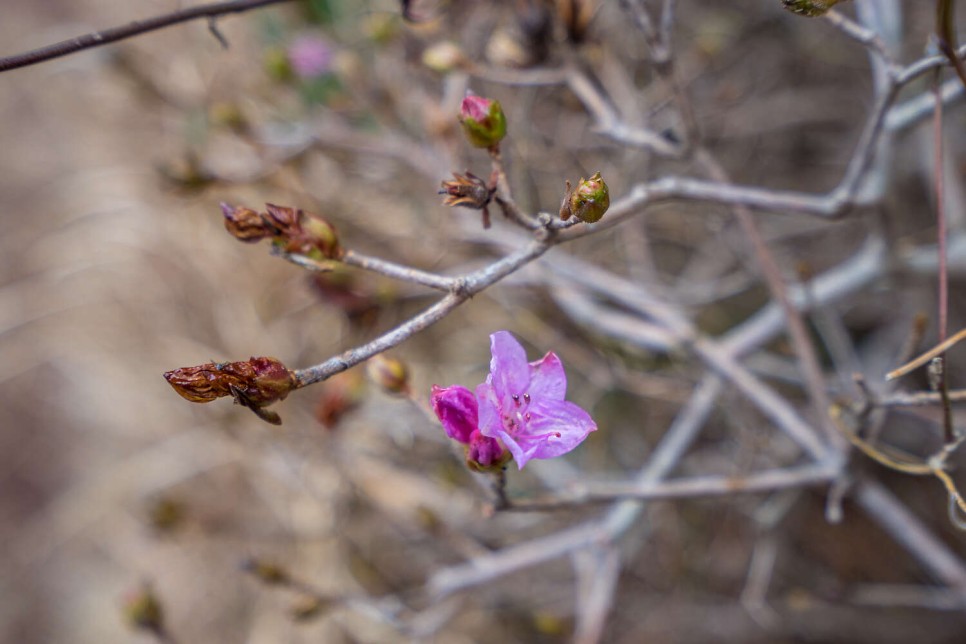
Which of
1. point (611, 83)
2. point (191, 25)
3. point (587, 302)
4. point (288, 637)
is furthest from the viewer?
point (191, 25)

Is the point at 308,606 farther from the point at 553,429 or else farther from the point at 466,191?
the point at 466,191

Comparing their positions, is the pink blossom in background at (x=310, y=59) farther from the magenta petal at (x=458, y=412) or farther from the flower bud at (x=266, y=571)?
the magenta petal at (x=458, y=412)

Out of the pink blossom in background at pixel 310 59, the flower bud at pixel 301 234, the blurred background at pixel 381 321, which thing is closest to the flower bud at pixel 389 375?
the blurred background at pixel 381 321

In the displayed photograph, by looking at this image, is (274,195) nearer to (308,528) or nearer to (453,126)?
(453,126)

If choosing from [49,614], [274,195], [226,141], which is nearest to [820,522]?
[274,195]

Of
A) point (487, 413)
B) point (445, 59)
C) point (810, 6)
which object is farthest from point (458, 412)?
point (445, 59)

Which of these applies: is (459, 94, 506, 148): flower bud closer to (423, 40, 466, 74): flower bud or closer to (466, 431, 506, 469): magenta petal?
(466, 431, 506, 469): magenta petal
